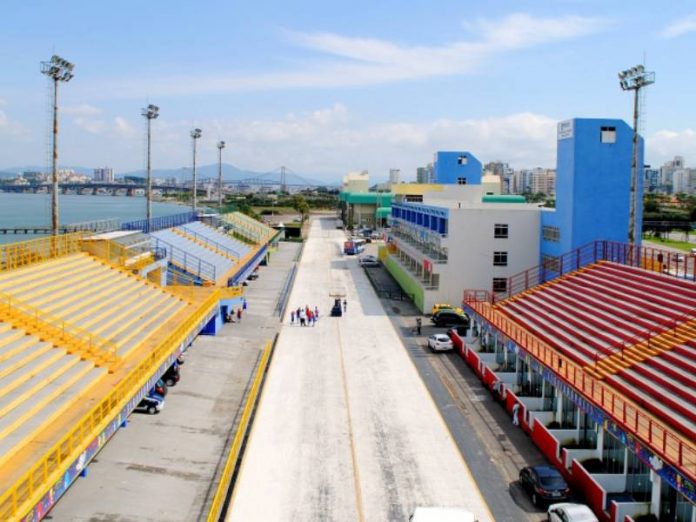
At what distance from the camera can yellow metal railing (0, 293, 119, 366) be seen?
18859mm

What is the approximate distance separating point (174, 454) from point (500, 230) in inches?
1075

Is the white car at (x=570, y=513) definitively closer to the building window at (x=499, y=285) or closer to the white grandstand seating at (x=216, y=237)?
the building window at (x=499, y=285)

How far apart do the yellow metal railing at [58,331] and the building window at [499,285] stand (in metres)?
26.5

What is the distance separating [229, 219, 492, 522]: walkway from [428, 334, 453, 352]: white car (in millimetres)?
1451

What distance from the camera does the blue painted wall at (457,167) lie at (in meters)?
72.1

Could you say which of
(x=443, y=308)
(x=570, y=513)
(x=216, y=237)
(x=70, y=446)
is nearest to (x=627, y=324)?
(x=570, y=513)

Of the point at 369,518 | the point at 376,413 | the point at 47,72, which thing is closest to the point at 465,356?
the point at 376,413

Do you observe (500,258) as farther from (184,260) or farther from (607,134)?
(184,260)

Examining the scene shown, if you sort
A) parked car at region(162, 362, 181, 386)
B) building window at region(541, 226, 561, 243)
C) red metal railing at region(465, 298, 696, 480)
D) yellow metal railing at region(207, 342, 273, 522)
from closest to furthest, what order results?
red metal railing at region(465, 298, 696, 480) < yellow metal railing at region(207, 342, 273, 522) < parked car at region(162, 362, 181, 386) < building window at region(541, 226, 561, 243)

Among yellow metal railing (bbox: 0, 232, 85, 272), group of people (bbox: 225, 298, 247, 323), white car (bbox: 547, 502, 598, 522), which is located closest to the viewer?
white car (bbox: 547, 502, 598, 522)

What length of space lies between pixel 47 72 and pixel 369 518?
2533 centimetres

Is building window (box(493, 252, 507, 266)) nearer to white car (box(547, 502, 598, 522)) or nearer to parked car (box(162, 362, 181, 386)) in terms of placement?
parked car (box(162, 362, 181, 386))

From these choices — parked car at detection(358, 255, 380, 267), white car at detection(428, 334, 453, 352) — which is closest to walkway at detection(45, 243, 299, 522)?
white car at detection(428, 334, 453, 352)

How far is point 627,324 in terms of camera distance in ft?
74.4
